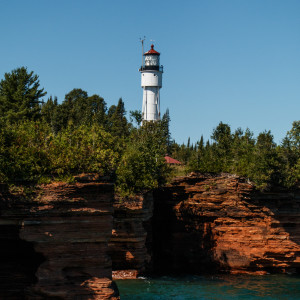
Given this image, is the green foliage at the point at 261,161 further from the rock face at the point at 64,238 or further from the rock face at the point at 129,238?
the rock face at the point at 64,238

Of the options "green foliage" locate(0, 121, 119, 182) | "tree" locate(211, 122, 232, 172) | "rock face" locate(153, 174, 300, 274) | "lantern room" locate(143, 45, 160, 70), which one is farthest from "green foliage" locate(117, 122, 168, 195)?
"lantern room" locate(143, 45, 160, 70)

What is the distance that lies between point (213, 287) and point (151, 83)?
37.6 meters

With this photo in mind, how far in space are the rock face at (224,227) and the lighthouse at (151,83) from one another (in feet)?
86.0

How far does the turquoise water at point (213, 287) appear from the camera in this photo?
32.2m

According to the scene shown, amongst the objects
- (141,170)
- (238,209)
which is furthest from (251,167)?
(141,170)

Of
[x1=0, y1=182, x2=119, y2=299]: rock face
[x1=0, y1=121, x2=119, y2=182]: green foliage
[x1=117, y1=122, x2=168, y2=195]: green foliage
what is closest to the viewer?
[x1=0, y1=182, x2=119, y2=299]: rock face

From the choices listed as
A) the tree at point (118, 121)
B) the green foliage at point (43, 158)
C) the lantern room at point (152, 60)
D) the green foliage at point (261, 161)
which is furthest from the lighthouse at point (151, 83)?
the green foliage at point (43, 158)

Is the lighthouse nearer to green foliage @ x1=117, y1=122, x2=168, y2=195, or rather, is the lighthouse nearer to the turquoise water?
green foliage @ x1=117, y1=122, x2=168, y2=195

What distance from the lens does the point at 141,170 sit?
37812 mm

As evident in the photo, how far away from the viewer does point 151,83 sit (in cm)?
6738

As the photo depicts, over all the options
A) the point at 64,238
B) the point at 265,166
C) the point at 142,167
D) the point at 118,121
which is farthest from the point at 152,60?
the point at 64,238

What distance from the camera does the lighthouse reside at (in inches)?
2650

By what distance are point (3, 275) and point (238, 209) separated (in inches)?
843

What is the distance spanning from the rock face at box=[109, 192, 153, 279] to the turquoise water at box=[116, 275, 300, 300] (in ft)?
3.71
